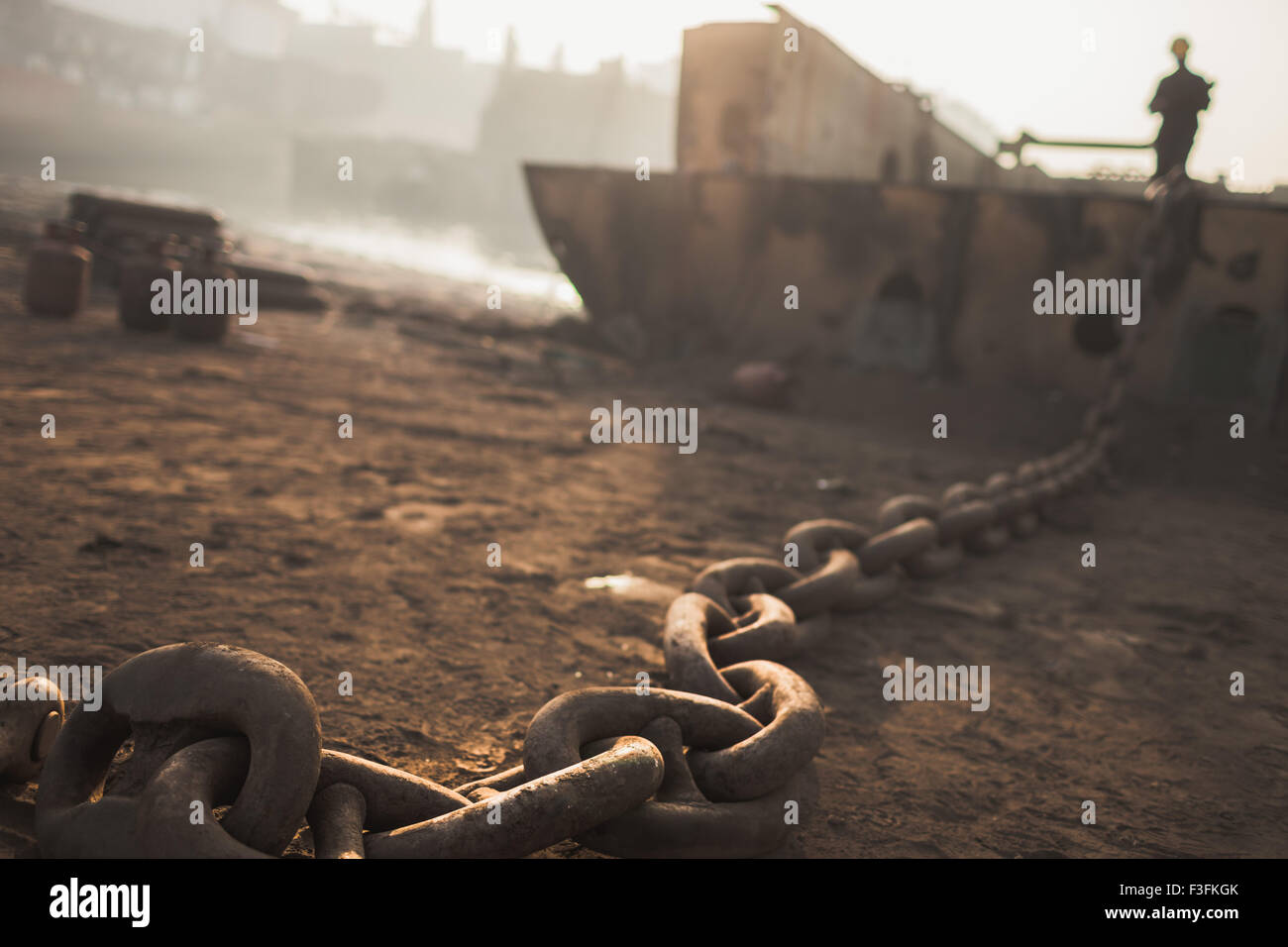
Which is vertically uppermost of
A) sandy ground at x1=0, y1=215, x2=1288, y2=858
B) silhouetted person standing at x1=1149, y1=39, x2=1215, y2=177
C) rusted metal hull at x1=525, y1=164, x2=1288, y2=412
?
silhouetted person standing at x1=1149, y1=39, x2=1215, y2=177

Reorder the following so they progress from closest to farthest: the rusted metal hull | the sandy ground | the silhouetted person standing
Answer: the sandy ground
the rusted metal hull
the silhouetted person standing

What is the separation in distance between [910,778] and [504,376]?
14.7 ft

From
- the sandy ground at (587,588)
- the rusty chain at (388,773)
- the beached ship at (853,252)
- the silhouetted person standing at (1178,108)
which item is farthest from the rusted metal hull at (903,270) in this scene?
the rusty chain at (388,773)

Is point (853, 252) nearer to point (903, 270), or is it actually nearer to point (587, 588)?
point (903, 270)

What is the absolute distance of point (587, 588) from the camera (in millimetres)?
2217

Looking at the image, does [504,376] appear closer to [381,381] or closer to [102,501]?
[381,381]

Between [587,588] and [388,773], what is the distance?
1236 millimetres

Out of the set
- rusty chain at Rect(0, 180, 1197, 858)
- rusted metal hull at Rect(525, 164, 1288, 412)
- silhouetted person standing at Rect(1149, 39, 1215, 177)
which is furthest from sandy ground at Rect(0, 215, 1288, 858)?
silhouetted person standing at Rect(1149, 39, 1215, 177)

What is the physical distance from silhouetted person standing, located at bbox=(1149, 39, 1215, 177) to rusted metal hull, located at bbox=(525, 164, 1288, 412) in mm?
1236

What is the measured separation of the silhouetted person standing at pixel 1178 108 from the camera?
5.80 m

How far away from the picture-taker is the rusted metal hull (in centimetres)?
491

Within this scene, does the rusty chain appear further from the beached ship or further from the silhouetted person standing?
the silhouetted person standing

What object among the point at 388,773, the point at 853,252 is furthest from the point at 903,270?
the point at 388,773

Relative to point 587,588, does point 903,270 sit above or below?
above
